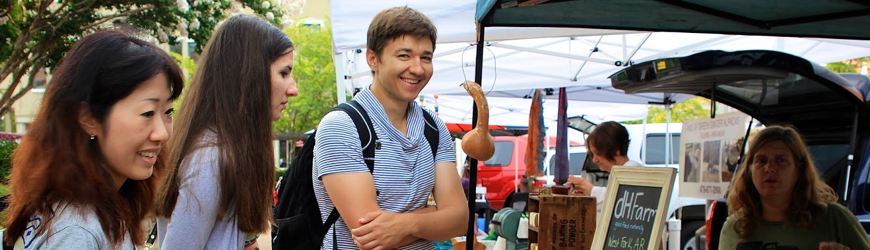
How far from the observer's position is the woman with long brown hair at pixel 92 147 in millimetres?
1745

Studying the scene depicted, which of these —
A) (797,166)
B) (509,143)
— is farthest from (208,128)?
(509,143)

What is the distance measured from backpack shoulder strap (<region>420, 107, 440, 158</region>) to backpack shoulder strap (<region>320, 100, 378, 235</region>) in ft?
0.87

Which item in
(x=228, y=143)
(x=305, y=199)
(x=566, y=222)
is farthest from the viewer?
(x=566, y=222)

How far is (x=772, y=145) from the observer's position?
4609 millimetres

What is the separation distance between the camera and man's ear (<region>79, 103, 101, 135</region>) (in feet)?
6.02

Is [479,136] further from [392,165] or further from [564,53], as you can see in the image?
[564,53]

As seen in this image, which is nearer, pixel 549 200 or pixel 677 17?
pixel 549 200

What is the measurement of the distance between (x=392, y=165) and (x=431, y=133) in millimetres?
296

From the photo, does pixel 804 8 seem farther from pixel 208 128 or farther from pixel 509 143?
pixel 509 143

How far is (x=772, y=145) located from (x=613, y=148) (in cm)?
194

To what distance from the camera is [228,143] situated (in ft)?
7.77

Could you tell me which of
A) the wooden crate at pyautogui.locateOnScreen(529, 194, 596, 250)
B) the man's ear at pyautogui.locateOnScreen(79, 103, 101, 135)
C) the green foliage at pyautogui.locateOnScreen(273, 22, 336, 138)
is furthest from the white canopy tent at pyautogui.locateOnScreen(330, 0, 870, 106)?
the green foliage at pyautogui.locateOnScreen(273, 22, 336, 138)

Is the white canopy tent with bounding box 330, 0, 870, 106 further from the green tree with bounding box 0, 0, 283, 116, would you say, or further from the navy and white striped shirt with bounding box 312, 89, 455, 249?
the green tree with bounding box 0, 0, 283, 116

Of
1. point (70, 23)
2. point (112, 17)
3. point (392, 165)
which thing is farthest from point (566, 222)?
point (70, 23)
